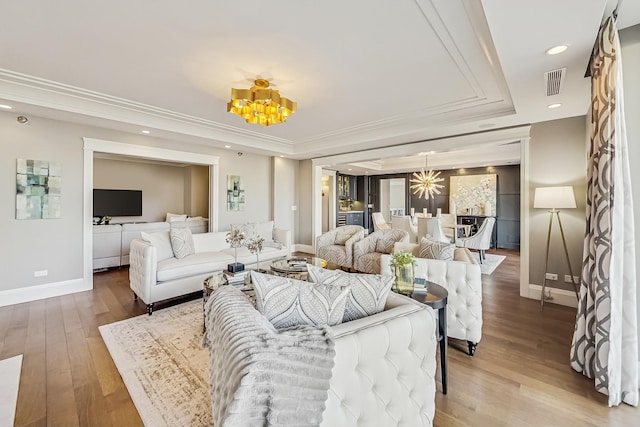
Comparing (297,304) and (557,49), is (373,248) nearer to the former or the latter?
(557,49)

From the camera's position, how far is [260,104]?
10.2ft

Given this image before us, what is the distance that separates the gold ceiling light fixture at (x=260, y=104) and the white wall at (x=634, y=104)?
2.78 meters

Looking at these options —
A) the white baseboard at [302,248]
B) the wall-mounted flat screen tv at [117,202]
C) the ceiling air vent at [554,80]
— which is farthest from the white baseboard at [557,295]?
the wall-mounted flat screen tv at [117,202]

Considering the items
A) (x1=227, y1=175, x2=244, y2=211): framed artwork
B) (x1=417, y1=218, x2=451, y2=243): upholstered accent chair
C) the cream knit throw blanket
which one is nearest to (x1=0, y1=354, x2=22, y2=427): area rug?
the cream knit throw blanket

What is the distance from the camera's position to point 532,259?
3.98 metres

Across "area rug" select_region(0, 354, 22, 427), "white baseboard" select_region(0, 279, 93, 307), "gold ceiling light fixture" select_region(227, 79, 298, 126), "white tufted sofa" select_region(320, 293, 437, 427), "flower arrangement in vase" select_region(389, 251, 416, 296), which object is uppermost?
"gold ceiling light fixture" select_region(227, 79, 298, 126)

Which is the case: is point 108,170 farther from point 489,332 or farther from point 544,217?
point 544,217

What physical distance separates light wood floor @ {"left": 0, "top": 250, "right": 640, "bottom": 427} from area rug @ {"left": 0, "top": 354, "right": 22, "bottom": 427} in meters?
0.04

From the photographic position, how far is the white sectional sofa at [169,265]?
3.33 m

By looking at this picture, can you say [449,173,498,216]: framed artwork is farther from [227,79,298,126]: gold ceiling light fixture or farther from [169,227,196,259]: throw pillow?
[169,227,196,259]: throw pillow

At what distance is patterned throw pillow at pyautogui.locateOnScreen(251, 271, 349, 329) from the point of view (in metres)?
1.33

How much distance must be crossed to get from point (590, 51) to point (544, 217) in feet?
8.15

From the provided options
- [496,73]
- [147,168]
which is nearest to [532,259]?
[496,73]

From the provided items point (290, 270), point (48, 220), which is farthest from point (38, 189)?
point (290, 270)
